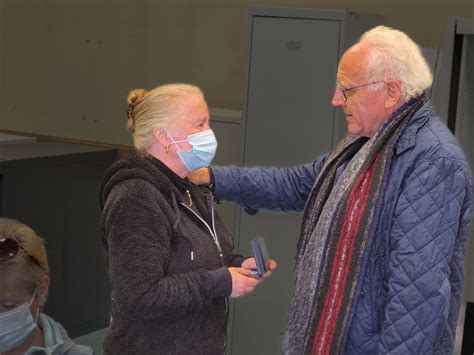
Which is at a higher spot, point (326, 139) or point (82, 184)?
point (326, 139)

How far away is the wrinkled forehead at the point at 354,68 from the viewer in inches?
93.8

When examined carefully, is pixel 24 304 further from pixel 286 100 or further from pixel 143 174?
pixel 286 100

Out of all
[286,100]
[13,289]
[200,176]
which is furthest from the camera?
[286,100]

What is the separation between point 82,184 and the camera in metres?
5.07

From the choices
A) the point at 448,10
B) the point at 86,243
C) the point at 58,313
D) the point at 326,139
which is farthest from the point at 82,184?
the point at 448,10

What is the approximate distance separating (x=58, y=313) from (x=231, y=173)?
2.48 metres

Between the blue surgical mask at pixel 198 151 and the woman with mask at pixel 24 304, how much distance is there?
0.50 meters

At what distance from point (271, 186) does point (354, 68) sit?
2.06ft

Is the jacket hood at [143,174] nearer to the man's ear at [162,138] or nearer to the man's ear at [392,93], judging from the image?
the man's ear at [162,138]

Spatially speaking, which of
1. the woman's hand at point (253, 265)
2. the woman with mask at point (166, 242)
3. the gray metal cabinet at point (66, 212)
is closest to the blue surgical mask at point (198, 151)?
the woman with mask at point (166, 242)

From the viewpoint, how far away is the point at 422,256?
220 centimetres

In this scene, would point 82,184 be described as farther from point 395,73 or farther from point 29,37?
point 395,73

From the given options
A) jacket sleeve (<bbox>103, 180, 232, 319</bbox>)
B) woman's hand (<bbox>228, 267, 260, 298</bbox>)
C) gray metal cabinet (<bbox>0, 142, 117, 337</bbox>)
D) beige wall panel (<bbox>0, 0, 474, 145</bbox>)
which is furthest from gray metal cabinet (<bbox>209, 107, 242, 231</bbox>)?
jacket sleeve (<bbox>103, 180, 232, 319</bbox>)

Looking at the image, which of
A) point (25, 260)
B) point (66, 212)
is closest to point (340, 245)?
point (25, 260)
